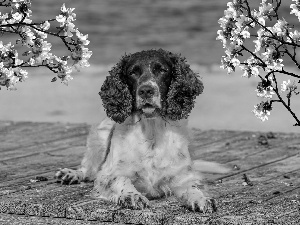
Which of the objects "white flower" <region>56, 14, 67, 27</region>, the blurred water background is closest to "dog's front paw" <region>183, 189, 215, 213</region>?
"white flower" <region>56, 14, 67, 27</region>

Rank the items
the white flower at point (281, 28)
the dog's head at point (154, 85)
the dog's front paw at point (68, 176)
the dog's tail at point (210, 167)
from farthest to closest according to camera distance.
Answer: the dog's tail at point (210, 167) → the dog's front paw at point (68, 176) → the dog's head at point (154, 85) → the white flower at point (281, 28)

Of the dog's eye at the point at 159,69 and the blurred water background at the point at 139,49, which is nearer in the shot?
the dog's eye at the point at 159,69

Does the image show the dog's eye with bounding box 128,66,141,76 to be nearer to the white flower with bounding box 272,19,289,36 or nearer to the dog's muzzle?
the dog's muzzle

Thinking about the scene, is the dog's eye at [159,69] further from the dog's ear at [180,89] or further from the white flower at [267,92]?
the white flower at [267,92]

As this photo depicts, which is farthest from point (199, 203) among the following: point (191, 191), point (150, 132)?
point (150, 132)

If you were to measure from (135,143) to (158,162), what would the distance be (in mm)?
207

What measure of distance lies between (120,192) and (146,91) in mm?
696

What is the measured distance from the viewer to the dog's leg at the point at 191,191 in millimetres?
5645

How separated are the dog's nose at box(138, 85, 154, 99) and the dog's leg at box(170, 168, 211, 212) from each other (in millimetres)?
681

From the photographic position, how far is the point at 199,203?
18.5 feet

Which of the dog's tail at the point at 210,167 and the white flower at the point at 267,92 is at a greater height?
the white flower at the point at 267,92

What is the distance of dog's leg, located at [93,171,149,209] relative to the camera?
5.71 m

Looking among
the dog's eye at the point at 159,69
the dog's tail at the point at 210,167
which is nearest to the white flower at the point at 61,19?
the dog's eye at the point at 159,69

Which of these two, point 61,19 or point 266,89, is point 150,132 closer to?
point 266,89
